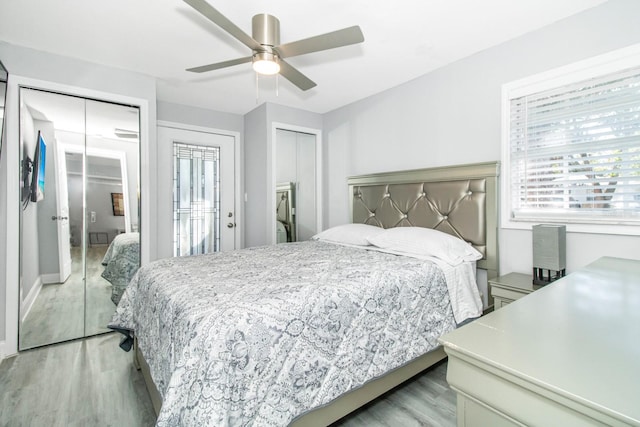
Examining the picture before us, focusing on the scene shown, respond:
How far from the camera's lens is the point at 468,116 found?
2533mm

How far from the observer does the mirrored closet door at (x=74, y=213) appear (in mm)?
2479

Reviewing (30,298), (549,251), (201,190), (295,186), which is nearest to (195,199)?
(201,190)

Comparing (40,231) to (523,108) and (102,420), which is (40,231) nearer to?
(102,420)

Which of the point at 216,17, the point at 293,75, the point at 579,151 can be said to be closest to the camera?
the point at 216,17

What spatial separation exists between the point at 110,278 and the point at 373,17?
3.18m

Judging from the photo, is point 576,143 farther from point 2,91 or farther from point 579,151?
point 2,91

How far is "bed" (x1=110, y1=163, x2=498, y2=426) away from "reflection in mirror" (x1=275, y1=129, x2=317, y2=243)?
1398 millimetres

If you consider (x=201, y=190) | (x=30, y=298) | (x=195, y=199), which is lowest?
(x=30, y=298)

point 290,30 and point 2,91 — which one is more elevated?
point 290,30

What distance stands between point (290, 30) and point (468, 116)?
5.28 ft

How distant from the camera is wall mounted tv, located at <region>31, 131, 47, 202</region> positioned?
2480 millimetres

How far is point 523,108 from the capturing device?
7.25ft

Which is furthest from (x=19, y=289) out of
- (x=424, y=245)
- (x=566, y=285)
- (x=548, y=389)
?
(x=566, y=285)

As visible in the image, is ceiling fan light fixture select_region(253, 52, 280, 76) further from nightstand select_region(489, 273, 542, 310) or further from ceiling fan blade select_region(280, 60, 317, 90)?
nightstand select_region(489, 273, 542, 310)
